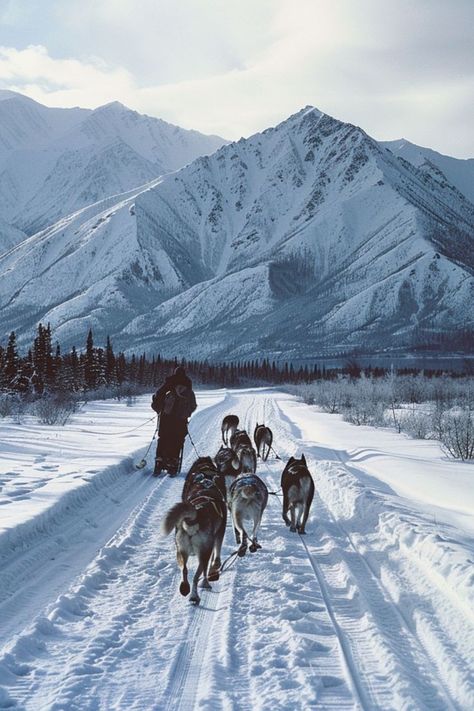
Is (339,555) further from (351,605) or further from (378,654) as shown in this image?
(378,654)

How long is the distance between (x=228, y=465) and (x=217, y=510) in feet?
14.5

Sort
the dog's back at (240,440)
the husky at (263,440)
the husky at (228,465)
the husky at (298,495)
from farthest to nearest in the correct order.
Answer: the husky at (263,440), the dog's back at (240,440), the husky at (228,465), the husky at (298,495)

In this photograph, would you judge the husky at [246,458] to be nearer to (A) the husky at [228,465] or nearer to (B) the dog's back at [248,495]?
(A) the husky at [228,465]

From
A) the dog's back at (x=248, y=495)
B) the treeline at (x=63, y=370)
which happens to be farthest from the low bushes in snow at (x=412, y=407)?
the dog's back at (x=248, y=495)

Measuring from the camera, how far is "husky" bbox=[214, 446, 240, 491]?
34.2 ft

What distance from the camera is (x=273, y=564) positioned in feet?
22.3

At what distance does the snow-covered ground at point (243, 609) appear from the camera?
13.3 ft

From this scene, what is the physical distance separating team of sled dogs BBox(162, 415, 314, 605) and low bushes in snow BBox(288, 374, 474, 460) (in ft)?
27.1

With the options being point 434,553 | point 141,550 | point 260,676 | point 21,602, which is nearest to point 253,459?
point 141,550

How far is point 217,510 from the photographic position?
20.2 feet

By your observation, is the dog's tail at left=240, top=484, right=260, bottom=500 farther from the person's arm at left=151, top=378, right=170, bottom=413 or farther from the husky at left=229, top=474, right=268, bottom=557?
the person's arm at left=151, top=378, right=170, bottom=413

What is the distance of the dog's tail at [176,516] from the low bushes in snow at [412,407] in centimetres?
1136

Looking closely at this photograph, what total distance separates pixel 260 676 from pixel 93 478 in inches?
279

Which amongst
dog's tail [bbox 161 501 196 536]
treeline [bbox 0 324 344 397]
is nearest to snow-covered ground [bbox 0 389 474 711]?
dog's tail [bbox 161 501 196 536]
